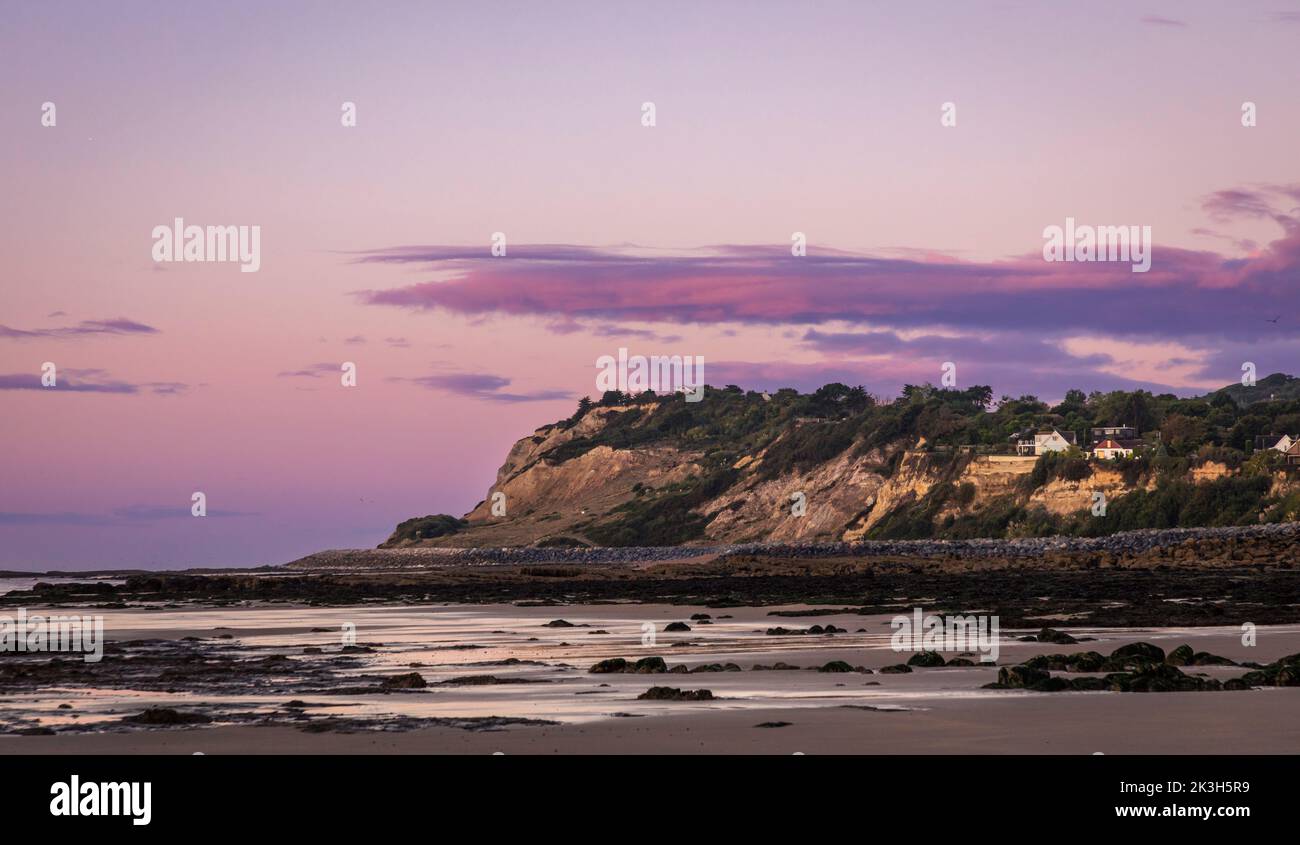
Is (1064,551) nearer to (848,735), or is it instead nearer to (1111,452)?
(1111,452)

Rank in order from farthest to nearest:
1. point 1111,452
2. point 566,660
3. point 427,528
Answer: point 427,528 < point 1111,452 < point 566,660

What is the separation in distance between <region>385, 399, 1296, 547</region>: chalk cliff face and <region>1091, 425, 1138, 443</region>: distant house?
49.6 ft

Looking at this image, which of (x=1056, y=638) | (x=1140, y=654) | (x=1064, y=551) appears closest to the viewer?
(x=1140, y=654)

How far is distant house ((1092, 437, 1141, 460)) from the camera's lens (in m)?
93.3

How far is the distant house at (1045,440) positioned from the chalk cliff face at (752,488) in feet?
18.8

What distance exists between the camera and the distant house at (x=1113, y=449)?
93312 mm

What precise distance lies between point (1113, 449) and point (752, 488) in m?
34.0

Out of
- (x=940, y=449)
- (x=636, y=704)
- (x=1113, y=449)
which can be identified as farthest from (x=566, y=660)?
(x=940, y=449)

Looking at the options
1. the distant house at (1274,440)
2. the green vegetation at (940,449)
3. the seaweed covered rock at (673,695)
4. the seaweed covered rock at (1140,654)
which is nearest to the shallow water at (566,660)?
the seaweed covered rock at (673,695)

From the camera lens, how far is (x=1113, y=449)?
97125 mm

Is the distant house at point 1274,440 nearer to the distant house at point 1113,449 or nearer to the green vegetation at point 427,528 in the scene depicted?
the distant house at point 1113,449

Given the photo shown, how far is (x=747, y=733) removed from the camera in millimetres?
13625

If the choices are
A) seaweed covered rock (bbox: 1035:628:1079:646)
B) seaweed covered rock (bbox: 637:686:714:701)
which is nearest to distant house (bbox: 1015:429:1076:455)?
seaweed covered rock (bbox: 1035:628:1079:646)
